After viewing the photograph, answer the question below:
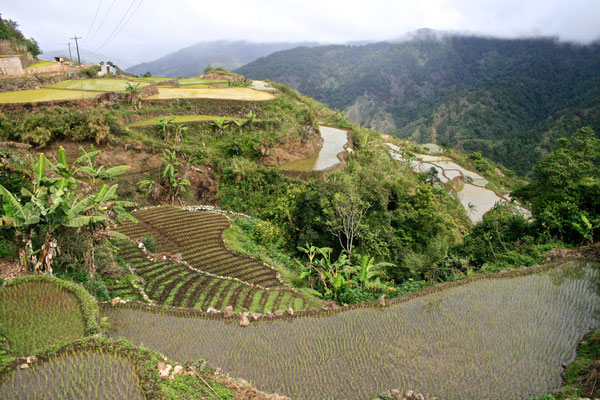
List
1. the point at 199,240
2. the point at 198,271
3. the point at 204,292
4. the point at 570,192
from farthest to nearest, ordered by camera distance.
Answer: the point at 199,240 → the point at 570,192 → the point at 198,271 → the point at 204,292

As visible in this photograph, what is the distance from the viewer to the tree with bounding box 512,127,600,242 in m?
11.7

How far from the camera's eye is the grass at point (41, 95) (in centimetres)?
1812

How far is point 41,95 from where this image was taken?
63.6 feet

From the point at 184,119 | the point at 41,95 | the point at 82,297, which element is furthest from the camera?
the point at 184,119

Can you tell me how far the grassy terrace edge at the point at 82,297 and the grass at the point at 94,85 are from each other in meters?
18.4

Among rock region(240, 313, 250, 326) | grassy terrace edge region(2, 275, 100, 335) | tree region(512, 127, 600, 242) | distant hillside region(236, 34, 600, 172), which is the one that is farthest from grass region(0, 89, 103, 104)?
distant hillside region(236, 34, 600, 172)

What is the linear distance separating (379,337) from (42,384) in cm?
589

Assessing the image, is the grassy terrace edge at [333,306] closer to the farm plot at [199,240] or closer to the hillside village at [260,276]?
the hillside village at [260,276]

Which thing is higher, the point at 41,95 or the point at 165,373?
the point at 41,95

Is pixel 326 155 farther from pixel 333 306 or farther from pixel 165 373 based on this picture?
pixel 165 373

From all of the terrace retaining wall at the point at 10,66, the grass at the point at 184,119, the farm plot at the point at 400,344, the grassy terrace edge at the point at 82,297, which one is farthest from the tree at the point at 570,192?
the terrace retaining wall at the point at 10,66

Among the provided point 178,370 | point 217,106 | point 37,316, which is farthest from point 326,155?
point 178,370

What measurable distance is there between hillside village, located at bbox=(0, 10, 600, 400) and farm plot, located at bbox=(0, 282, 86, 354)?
31 mm

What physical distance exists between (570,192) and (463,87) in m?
104
